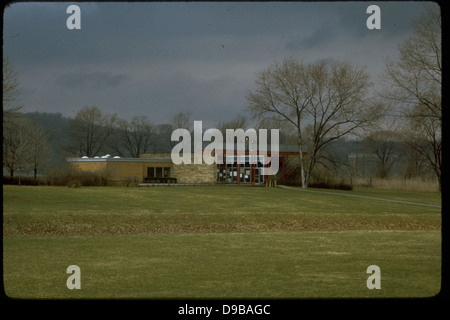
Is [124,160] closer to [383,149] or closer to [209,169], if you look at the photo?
[209,169]

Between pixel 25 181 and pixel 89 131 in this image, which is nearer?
pixel 25 181

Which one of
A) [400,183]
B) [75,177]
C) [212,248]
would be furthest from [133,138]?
[212,248]

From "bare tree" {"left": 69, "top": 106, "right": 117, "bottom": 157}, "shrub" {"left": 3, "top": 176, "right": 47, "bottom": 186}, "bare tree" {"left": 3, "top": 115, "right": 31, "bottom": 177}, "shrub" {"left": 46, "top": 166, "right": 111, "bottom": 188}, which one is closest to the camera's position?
"bare tree" {"left": 3, "top": 115, "right": 31, "bottom": 177}

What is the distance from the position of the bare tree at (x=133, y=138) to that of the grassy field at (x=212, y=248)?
30510 mm

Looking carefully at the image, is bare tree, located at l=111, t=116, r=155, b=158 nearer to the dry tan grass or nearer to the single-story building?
the single-story building

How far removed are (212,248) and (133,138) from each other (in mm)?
44827

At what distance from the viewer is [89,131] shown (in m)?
49.5

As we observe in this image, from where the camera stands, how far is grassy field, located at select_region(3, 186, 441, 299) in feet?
19.7

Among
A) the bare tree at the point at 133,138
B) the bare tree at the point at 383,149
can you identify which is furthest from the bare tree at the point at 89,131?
the bare tree at the point at 383,149

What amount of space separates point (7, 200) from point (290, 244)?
1387cm

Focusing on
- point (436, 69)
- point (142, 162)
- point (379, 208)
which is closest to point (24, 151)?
point (142, 162)

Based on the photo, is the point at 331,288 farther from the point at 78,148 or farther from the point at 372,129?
the point at 78,148

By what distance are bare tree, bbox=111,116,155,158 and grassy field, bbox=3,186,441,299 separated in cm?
3051

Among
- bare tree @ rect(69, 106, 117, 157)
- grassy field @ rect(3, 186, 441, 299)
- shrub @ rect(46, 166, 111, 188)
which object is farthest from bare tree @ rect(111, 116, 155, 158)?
grassy field @ rect(3, 186, 441, 299)
